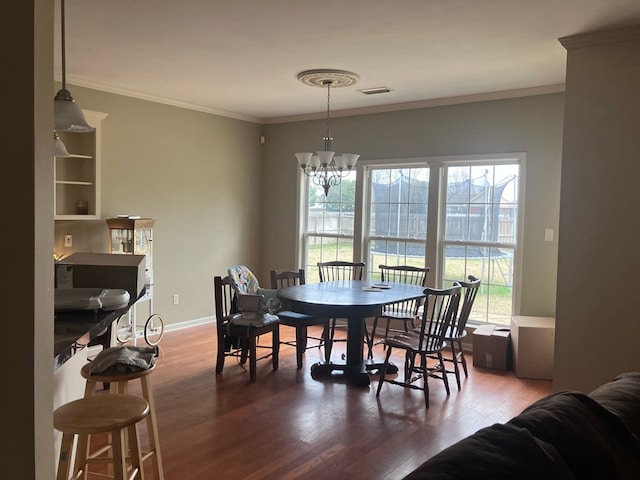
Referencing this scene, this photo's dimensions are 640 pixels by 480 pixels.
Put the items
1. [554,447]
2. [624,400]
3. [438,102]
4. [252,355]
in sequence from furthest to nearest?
[438,102] < [252,355] < [624,400] < [554,447]

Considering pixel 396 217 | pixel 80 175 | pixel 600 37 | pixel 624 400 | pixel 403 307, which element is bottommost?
pixel 403 307

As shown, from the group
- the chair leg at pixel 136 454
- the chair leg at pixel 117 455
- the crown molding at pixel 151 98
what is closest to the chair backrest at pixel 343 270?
the crown molding at pixel 151 98

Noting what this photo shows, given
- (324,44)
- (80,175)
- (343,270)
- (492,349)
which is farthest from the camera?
(343,270)

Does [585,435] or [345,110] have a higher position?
[345,110]

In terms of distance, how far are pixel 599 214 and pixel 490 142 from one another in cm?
194

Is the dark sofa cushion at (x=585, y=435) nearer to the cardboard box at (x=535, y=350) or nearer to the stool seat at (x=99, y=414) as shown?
the stool seat at (x=99, y=414)

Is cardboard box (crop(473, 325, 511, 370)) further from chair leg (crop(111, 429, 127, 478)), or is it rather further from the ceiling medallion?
chair leg (crop(111, 429, 127, 478))

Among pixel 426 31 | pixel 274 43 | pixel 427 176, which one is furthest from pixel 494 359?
pixel 274 43

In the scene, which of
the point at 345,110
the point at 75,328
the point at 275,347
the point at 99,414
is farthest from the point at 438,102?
the point at 99,414

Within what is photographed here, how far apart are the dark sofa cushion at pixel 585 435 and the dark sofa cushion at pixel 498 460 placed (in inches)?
2.6

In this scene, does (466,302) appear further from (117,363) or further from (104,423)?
(104,423)

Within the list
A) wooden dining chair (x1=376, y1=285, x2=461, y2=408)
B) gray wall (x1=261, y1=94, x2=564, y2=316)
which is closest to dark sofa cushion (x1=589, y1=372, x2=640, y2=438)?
wooden dining chair (x1=376, y1=285, x2=461, y2=408)

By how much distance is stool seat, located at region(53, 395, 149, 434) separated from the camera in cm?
184

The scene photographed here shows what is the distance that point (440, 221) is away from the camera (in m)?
5.54
